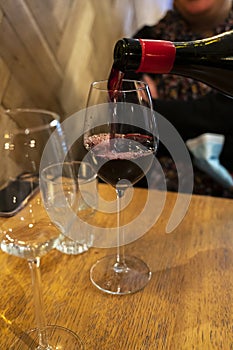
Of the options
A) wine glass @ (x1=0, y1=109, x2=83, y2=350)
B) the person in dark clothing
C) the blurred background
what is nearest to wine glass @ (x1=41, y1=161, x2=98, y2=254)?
wine glass @ (x1=0, y1=109, x2=83, y2=350)

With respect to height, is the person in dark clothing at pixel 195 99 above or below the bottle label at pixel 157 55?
below

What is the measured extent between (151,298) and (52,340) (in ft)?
0.52

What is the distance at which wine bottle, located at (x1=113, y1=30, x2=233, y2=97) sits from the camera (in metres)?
0.57

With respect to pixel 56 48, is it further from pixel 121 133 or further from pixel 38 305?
pixel 38 305

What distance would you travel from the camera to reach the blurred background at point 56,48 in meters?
0.99

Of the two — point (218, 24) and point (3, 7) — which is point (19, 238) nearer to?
point (3, 7)

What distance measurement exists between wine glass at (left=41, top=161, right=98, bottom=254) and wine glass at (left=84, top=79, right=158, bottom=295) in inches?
2.2

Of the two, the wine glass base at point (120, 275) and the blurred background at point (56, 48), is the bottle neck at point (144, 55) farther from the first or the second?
the blurred background at point (56, 48)

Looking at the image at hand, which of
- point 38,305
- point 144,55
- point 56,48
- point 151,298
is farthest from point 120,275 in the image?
point 56,48

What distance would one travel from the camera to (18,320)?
572 millimetres

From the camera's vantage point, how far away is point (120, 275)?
69 centimetres

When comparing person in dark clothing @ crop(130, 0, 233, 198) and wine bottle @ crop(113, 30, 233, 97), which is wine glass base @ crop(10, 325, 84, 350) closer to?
wine bottle @ crop(113, 30, 233, 97)

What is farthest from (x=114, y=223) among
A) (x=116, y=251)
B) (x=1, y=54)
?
(x=1, y=54)

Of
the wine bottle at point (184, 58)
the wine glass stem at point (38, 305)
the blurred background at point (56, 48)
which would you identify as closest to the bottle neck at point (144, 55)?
the wine bottle at point (184, 58)
